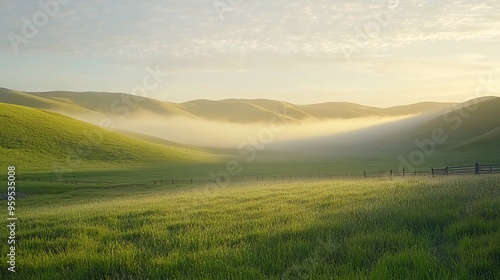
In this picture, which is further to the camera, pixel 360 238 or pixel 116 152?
pixel 116 152

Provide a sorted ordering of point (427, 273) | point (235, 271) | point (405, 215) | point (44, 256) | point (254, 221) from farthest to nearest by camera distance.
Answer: point (254, 221) → point (405, 215) → point (44, 256) → point (235, 271) → point (427, 273)

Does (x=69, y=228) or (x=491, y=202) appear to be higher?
(x=491, y=202)

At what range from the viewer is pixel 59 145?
109 meters

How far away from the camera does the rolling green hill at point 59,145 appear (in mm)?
96875

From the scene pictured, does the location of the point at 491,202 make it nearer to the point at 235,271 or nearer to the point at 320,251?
the point at 320,251

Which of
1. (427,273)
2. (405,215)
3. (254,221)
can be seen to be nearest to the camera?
(427,273)

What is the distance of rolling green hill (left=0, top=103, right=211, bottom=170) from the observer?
96.9 meters

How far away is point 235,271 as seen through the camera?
22.6ft

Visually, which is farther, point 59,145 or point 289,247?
point 59,145

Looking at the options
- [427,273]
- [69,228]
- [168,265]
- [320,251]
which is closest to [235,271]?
[168,265]

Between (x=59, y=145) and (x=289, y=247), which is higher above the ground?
(x=59, y=145)

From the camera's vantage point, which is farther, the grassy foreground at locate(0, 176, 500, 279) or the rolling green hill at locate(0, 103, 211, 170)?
the rolling green hill at locate(0, 103, 211, 170)

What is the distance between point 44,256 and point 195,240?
3167 millimetres

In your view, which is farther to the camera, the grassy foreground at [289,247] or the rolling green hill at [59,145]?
the rolling green hill at [59,145]
